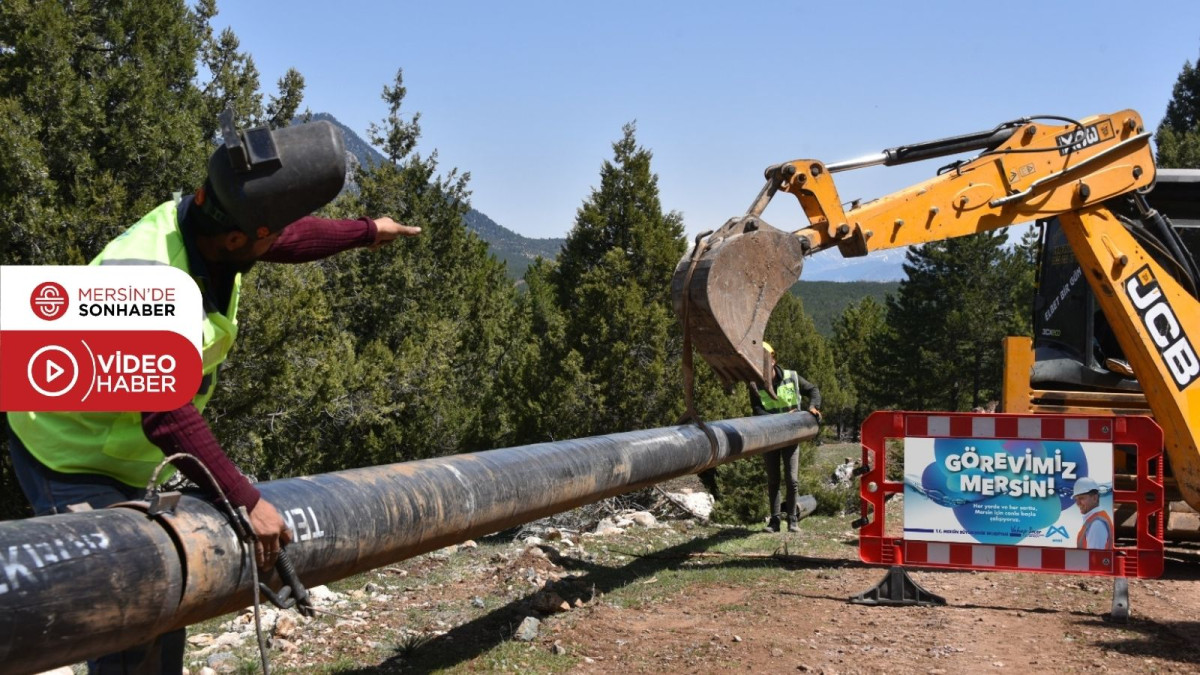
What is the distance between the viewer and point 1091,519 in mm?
6883

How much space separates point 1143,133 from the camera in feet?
26.9

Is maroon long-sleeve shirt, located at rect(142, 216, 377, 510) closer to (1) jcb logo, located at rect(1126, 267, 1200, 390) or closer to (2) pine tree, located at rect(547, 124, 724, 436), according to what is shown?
(1) jcb logo, located at rect(1126, 267, 1200, 390)

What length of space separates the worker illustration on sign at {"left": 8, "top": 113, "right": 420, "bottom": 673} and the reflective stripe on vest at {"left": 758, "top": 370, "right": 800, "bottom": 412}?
8.13 meters

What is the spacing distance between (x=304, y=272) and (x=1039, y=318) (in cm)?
Answer: 1082

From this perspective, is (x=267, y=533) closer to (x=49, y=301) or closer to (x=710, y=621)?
(x=49, y=301)

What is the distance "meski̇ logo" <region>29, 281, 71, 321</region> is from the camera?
16.4 ft

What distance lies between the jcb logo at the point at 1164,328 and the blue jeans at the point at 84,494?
736 cm

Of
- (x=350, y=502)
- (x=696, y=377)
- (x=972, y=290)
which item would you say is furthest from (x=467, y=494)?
(x=972, y=290)

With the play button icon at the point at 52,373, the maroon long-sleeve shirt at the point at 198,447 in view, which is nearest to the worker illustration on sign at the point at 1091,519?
the maroon long-sleeve shirt at the point at 198,447

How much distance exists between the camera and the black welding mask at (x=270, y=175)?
9.28 feet

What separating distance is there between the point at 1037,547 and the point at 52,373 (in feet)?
19.4

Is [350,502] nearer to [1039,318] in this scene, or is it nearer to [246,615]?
[246,615]

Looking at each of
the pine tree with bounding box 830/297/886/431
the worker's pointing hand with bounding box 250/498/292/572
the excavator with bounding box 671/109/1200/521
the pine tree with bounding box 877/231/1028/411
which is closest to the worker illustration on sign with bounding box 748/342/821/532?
the excavator with bounding box 671/109/1200/521

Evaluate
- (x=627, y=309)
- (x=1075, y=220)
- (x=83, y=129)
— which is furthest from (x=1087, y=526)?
(x=83, y=129)
